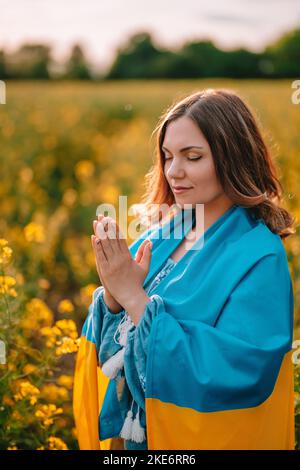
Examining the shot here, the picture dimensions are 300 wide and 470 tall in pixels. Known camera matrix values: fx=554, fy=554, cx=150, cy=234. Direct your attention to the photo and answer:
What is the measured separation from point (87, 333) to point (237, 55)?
93.1ft

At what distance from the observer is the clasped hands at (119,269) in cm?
161

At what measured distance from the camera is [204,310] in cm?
159

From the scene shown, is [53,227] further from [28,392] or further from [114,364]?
[114,364]

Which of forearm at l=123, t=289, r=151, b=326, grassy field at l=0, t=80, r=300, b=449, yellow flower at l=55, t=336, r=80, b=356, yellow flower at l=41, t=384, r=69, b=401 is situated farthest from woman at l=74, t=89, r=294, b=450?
yellow flower at l=41, t=384, r=69, b=401

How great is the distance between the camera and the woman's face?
1.66 m

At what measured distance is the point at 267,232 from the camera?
1677 millimetres

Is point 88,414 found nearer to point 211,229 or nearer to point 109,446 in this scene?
point 109,446

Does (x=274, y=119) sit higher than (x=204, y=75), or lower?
lower

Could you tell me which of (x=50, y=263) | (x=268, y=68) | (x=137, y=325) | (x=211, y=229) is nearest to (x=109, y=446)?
(x=137, y=325)

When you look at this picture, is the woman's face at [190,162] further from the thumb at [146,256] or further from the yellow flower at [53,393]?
the yellow flower at [53,393]

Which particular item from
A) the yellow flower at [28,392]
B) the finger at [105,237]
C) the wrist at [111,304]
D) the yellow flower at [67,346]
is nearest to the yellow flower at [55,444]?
the yellow flower at [28,392]

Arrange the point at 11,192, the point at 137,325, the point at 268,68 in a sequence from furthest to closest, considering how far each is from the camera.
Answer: the point at 268,68
the point at 11,192
the point at 137,325

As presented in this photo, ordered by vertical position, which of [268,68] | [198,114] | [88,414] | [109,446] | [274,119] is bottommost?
[109,446]

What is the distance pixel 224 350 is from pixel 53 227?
2.70m
